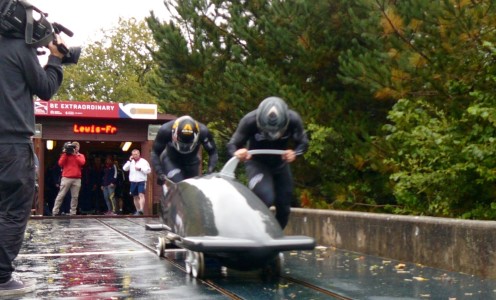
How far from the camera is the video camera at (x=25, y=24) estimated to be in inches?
249

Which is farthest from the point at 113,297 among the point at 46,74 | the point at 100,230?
the point at 100,230

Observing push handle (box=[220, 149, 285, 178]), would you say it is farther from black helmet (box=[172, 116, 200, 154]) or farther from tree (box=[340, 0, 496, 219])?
tree (box=[340, 0, 496, 219])

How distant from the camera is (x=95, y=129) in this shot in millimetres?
23562

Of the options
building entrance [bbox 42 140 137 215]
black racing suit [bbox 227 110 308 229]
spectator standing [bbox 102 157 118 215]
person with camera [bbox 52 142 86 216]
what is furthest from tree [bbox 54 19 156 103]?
black racing suit [bbox 227 110 308 229]

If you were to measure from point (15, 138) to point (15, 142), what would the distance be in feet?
0.12

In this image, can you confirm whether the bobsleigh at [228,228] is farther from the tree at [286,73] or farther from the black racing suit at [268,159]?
the tree at [286,73]

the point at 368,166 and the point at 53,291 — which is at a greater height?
the point at 368,166

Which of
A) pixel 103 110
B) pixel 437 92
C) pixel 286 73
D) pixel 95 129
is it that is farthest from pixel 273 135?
pixel 95 129

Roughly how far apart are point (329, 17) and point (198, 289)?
31.6 ft

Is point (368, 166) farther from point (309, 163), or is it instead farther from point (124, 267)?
point (124, 267)

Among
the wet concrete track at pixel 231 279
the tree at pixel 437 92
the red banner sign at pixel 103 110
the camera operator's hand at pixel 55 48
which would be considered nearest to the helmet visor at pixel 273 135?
the wet concrete track at pixel 231 279

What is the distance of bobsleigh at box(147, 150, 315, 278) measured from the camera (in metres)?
6.61

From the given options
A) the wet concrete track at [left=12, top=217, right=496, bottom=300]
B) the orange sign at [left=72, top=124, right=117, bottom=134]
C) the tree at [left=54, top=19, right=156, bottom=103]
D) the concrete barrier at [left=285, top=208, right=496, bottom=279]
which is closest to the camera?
the wet concrete track at [left=12, top=217, right=496, bottom=300]

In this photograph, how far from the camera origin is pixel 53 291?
6641 millimetres
